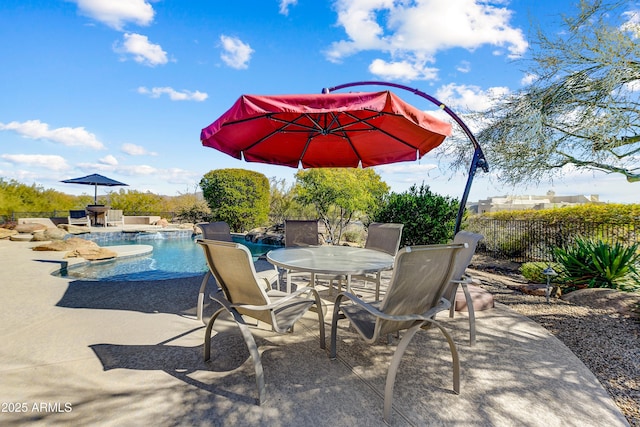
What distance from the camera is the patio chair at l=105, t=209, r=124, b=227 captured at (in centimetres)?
1578

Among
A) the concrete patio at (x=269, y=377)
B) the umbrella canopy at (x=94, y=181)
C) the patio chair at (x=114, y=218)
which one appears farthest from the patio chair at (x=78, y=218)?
the concrete patio at (x=269, y=377)

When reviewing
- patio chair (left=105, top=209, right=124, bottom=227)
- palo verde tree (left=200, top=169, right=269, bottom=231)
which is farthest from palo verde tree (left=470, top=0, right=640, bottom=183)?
patio chair (left=105, top=209, right=124, bottom=227)

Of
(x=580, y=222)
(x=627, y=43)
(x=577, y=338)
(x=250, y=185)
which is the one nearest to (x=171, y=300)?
(x=577, y=338)

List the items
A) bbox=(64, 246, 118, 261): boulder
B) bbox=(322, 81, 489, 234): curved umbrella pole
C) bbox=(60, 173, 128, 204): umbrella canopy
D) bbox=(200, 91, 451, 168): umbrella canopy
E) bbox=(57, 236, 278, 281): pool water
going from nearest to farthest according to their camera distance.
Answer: bbox=(200, 91, 451, 168): umbrella canopy
bbox=(322, 81, 489, 234): curved umbrella pole
bbox=(57, 236, 278, 281): pool water
bbox=(64, 246, 118, 261): boulder
bbox=(60, 173, 128, 204): umbrella canopy

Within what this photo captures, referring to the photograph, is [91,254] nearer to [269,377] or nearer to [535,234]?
[269,377]

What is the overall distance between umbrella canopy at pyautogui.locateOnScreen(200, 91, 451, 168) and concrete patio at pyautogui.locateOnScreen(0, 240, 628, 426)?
6.45 ft

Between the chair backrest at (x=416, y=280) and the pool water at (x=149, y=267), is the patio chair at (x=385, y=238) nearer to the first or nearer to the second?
the pool water at (x=149, y=267)

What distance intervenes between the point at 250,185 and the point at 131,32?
8063mm

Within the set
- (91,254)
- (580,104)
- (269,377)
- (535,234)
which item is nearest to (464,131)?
(580,104)

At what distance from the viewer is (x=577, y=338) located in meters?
2.75

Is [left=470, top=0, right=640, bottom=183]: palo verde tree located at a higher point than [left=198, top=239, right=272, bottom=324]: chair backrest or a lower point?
higher

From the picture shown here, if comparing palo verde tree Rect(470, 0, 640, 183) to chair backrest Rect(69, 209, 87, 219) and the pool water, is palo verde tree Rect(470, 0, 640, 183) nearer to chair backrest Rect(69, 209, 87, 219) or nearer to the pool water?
the pool water

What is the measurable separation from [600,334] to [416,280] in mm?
2450

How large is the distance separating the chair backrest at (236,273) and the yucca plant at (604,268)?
16.5 ft
